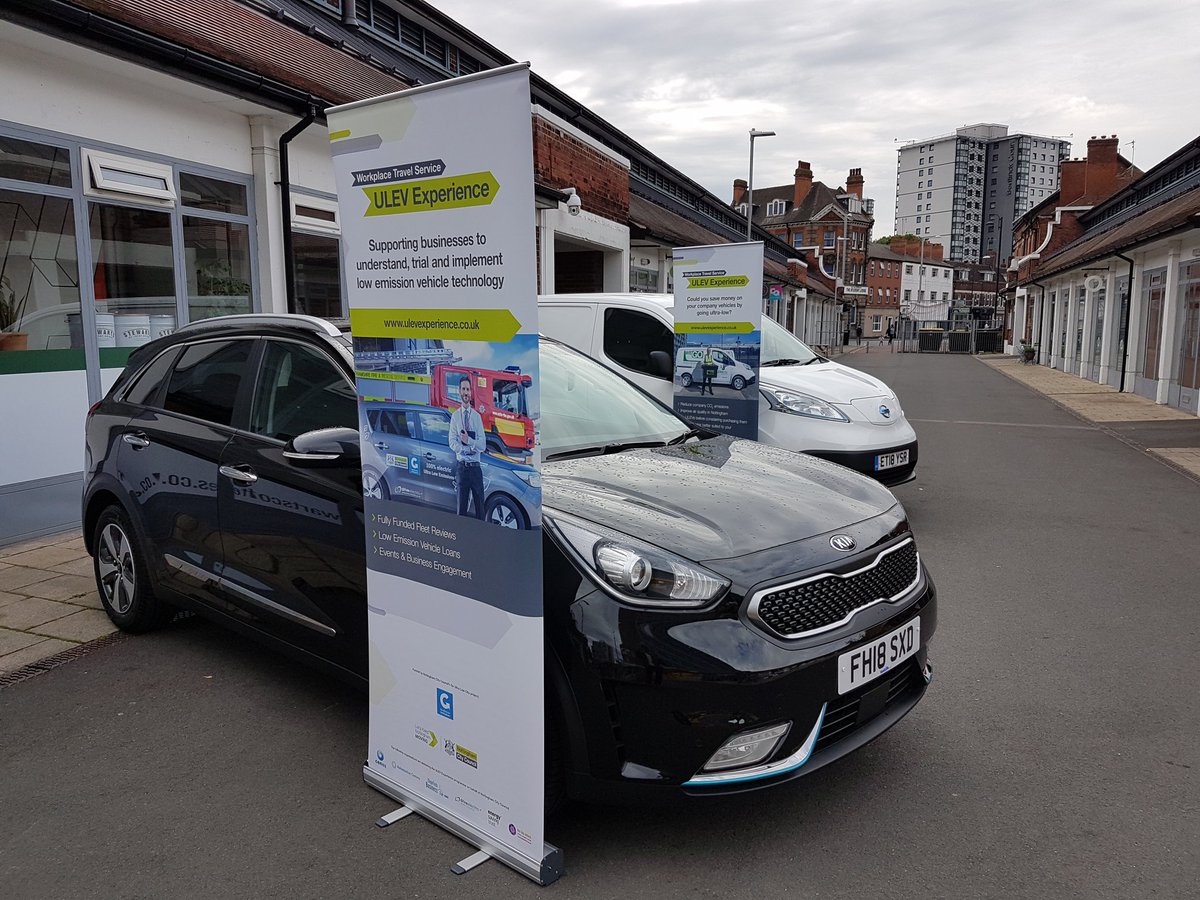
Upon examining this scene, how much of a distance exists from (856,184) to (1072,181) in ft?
154

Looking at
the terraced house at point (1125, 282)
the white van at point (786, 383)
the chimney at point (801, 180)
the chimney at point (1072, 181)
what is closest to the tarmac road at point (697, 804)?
the white van at point (786, 383)

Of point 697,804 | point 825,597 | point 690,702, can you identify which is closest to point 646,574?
point 690,702

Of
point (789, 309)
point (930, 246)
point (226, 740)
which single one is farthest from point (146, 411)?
point (930, 246)

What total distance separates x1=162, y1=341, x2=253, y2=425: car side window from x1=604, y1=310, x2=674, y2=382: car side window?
4639mm

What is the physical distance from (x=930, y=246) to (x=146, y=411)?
124664 millimetres

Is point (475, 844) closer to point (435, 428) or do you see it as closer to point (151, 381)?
point (435, 428)

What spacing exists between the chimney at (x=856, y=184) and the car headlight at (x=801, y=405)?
92.7 m

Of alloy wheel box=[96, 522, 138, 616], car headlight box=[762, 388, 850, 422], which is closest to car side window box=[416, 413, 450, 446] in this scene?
alloy wheel box=[96, 522, 138, 616]

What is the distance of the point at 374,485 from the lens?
3133mm

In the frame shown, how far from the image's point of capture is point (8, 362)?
6.82m

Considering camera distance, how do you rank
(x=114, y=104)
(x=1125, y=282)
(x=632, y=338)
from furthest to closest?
(x=1125, y=282) → (x=632, y=338) → (x=114, y=104)

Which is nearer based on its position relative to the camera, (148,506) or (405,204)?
(405,204)

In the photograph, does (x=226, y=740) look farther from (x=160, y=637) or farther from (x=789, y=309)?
(x=789, y=309)

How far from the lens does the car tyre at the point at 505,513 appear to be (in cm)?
267
